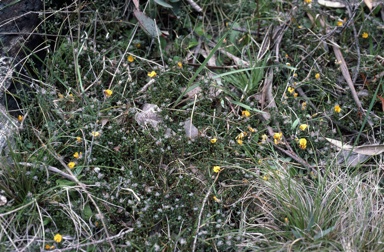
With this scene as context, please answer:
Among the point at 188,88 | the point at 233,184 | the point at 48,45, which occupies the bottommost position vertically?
the point at 233,184

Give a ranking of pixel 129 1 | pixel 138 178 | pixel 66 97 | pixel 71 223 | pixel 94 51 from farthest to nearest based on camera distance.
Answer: pixel 129 1, pixel 94 51, pixel 66 97, pixel 138 178, pixel 71 223

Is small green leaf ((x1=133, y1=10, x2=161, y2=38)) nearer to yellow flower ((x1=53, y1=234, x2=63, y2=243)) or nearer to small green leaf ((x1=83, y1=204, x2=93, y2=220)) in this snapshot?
small green leaf ((x1=83, y1=204, x2=93, y2=220))

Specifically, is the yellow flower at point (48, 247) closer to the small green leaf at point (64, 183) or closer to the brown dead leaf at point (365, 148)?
the small green leaf at point (64, 183)

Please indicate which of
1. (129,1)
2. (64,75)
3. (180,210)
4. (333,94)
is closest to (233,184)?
(180,210)

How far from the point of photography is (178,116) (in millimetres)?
3303

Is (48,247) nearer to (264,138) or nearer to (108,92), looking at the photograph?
(108,92)

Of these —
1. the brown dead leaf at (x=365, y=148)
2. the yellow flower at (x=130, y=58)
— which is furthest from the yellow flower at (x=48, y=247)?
the brown dead leaf at (x=365, y=148)

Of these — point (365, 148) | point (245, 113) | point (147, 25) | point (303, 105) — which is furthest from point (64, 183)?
point (365, 148)

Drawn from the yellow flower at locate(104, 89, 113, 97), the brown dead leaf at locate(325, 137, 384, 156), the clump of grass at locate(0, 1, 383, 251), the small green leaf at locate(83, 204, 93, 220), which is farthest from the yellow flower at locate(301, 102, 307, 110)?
the small green leaf at locate(83, 204, 93, 220)

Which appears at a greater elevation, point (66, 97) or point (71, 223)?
point (66, 97)

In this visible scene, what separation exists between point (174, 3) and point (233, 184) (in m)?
1.43

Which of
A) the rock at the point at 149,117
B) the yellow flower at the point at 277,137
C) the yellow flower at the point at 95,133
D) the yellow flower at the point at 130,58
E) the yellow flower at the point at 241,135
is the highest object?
the yellow flower at the point at 130,58

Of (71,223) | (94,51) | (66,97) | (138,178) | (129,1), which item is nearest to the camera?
(71,223)

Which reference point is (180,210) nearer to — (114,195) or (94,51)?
(114,195)
